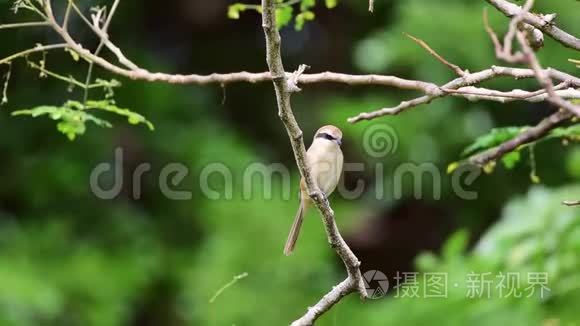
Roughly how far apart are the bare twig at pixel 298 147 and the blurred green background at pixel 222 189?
3.46m

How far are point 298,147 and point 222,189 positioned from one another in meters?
5.24

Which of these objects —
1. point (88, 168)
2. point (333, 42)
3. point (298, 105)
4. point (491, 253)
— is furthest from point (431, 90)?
point (333, 42)

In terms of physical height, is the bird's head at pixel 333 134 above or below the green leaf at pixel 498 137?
above

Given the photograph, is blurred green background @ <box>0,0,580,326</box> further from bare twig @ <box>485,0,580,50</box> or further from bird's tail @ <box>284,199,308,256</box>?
bare twig @ <box>485,0,580,50</box>

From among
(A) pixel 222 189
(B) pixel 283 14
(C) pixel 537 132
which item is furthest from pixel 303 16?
(A) pixel 222 189

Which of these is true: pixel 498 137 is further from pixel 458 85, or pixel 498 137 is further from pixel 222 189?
pixel 222 189

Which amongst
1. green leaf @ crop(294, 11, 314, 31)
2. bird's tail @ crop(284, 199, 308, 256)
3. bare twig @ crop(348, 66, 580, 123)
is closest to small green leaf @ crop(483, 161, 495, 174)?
bare twig @ crop(348, 66, 580, 123)

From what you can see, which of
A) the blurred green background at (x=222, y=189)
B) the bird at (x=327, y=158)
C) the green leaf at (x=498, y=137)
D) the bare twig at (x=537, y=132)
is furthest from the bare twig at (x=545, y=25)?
the blurred green background at (x=222, y=189)

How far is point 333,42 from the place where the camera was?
852 centimetres

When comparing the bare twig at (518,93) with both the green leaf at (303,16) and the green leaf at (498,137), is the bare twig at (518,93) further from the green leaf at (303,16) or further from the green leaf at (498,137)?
the green leaf at (303,16)

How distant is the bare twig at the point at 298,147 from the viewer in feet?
5.43

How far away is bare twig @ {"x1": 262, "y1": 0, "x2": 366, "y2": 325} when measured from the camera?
5.43ft

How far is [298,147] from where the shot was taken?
5.70ft

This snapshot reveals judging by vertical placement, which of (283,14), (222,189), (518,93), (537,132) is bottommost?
(537,132)
